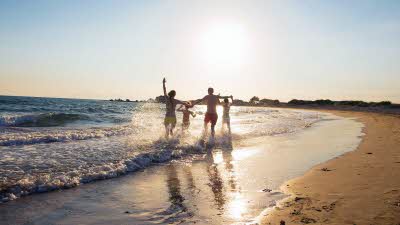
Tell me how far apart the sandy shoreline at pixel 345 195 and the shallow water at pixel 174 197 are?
0.36 m

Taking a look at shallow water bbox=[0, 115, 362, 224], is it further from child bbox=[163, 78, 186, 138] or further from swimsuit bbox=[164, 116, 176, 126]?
child bbox=[163, 78, 186, 138]

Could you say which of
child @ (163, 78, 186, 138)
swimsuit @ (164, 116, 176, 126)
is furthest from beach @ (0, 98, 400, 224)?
child @ (163, 78, 186, 138)

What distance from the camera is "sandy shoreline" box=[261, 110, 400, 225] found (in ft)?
15.7

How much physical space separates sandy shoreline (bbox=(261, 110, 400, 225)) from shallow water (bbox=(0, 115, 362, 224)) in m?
0.36

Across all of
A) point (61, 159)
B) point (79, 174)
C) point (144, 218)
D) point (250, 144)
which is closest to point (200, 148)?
point (250, 144)

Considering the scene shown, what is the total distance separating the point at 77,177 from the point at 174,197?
2.38 metres

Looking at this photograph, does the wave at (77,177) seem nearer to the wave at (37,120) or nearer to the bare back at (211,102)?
the bare back at (211,102)

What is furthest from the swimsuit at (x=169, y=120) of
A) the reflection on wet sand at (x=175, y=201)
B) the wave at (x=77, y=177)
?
the reflection on wet sand at (x=175, y=201)

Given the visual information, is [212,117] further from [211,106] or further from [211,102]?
[211,102]

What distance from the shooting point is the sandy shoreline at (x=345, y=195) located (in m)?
4.78

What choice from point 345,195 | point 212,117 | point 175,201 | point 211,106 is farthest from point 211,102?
point 345,195

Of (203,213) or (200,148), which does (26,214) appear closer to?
(203,213)

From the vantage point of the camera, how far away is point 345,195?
5867 mm

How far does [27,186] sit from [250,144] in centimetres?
894
